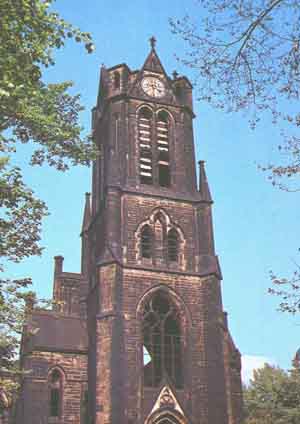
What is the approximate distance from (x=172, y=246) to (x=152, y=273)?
230 cm

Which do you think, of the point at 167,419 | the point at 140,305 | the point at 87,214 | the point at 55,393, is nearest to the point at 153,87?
the point at 87,214

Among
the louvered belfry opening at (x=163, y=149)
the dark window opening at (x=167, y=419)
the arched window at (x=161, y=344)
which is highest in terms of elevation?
the louvered belfry opening at (x=163, y=149)

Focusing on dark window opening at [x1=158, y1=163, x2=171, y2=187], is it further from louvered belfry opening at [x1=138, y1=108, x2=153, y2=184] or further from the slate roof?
the slate roof

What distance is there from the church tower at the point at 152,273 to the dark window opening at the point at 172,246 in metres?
0.05

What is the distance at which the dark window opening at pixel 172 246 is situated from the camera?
31308 mm

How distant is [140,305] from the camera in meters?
28.8

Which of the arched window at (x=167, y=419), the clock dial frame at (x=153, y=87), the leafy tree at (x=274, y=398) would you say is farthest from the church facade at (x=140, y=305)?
the leafy tree at (x=274, y=398)

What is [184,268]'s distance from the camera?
3083 cm

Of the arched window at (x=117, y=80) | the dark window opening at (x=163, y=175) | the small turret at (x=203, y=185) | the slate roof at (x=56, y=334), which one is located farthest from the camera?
the arched window at (x=117, y=80)

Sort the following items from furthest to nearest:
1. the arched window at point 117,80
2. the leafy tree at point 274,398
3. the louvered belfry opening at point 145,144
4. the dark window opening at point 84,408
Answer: the arched window at point 117,80 < the leafy tree at point 274,398 < the louvered belfry opening at point 145,144 < the dark window opening at point 84,408

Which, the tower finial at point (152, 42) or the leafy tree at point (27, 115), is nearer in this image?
the leafy tree at point (27, 115)

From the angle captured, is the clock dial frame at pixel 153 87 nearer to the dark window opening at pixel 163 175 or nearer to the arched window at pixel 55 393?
the dark window opening at pixel 163 175

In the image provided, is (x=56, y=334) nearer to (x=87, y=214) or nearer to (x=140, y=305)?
Result: (x=140, y=305)

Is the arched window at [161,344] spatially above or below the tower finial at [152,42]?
below
